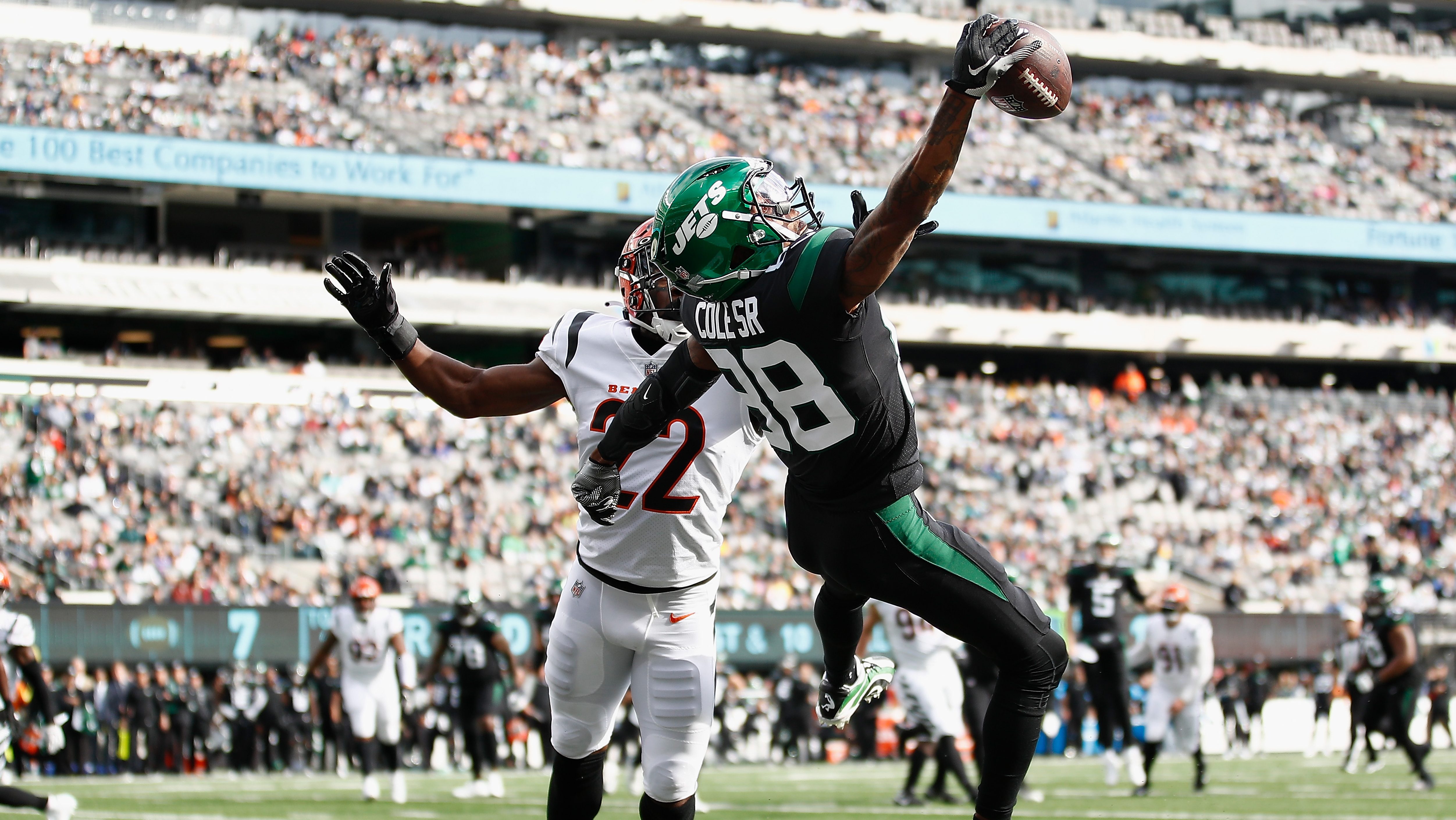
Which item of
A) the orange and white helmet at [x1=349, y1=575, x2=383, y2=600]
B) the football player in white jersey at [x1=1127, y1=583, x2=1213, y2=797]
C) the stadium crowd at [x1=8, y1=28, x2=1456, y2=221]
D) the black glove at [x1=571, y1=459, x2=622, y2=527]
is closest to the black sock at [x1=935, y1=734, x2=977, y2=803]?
the football player in white jersey at [x1=1127, y1=583, x2=1213, y2=797]

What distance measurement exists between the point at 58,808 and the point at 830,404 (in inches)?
237

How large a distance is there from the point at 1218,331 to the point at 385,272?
1421 inches

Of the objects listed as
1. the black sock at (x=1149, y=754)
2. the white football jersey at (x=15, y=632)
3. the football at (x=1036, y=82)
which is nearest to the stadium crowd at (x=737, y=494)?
the white football jersey at (x=15, y=632)

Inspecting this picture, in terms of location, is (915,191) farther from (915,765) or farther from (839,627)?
(915,765)

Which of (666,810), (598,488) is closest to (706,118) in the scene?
(666,810)

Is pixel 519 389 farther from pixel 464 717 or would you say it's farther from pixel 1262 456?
pixel 1262 456

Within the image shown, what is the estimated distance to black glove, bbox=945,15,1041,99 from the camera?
396 cm

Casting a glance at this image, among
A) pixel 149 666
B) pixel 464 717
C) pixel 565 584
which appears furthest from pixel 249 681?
pixel 565 584

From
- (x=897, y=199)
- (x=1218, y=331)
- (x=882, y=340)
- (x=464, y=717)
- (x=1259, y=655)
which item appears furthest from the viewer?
(x=1218, y=331)

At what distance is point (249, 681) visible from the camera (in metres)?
17.4

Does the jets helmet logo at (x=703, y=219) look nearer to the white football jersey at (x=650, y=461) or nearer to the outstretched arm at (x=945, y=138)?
the outstretched arm at (x=945, y=138)

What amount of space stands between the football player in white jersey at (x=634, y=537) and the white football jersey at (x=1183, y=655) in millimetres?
9074

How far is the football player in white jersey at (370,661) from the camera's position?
12.7 m

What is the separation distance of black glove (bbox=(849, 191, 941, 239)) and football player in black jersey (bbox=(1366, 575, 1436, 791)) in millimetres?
9705
